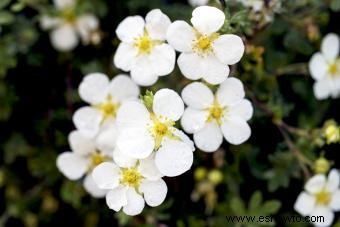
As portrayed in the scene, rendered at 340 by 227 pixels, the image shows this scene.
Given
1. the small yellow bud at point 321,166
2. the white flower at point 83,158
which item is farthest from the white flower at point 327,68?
the white flower at point 83,158

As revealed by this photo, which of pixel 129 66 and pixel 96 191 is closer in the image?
pixel 129 66

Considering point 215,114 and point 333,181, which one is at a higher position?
point 215,114

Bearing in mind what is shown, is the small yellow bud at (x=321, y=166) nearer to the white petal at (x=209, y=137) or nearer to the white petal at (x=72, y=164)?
the white petal at (x=209, y=137)

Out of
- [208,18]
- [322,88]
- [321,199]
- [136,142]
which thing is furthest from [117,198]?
[322,88]

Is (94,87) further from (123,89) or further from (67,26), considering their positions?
(67,26)

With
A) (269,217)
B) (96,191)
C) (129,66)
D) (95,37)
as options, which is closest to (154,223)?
(96,191)

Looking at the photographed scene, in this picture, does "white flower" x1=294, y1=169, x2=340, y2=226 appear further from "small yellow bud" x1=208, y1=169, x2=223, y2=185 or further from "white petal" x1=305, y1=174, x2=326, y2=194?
"small yellow bud" x1=208, y1=169, x2=223, y2=185

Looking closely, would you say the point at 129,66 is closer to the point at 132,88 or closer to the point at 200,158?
the point at 132,88
